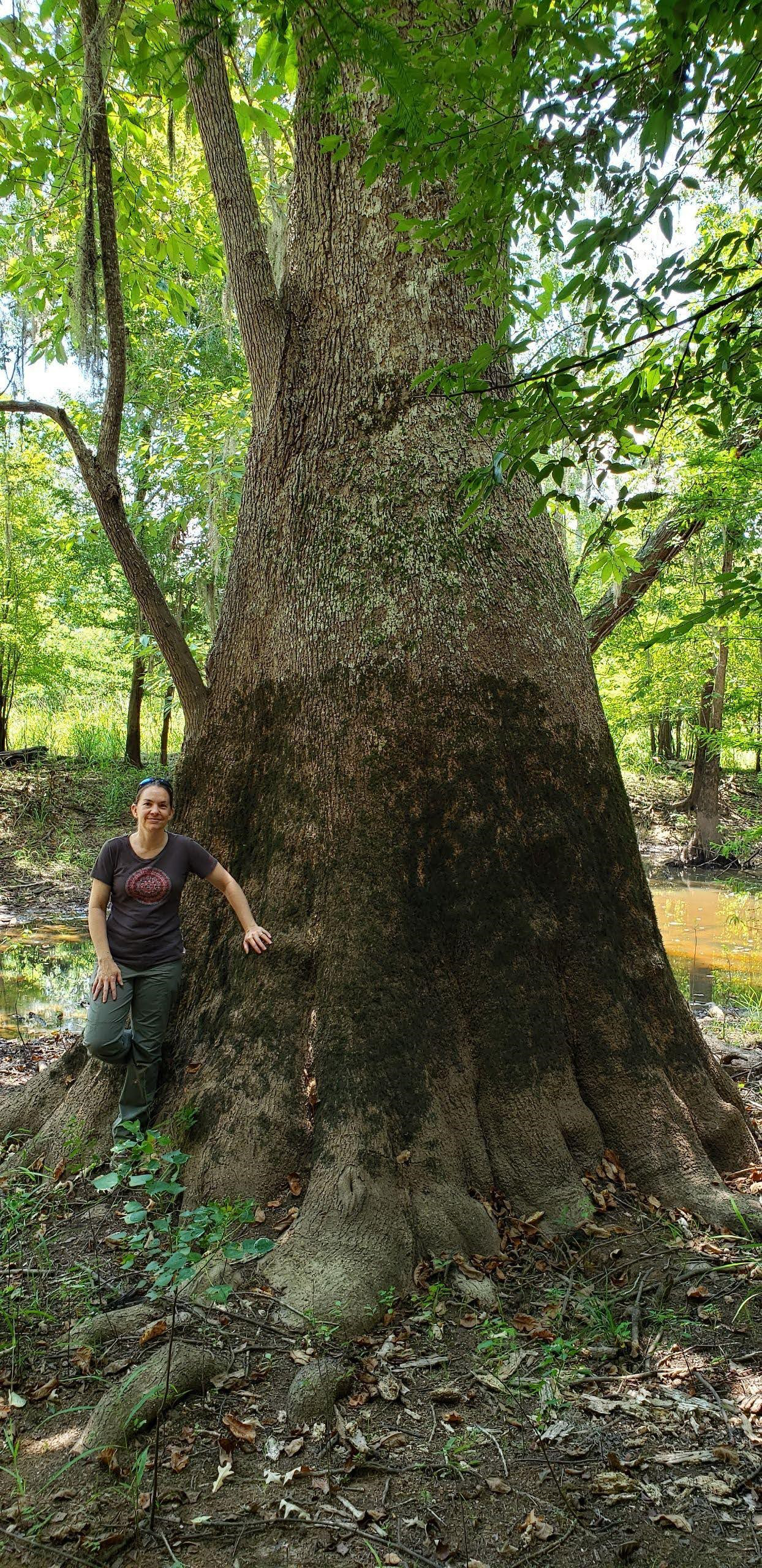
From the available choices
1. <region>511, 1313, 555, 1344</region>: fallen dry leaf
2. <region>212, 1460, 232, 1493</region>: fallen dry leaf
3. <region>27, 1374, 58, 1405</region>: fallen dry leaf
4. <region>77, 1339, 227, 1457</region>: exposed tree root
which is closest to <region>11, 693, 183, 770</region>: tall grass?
<region>27, 1374, 58, 1405</region>: fallen dry leaf

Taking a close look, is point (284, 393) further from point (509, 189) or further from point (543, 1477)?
point (543, 1477)

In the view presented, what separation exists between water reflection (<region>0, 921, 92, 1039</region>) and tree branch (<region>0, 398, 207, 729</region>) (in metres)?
4.08

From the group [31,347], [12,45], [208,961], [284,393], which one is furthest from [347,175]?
[208,961]

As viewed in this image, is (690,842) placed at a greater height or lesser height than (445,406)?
lesser

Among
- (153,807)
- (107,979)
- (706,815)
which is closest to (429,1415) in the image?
(107,979)

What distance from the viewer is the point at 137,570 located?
4660 mm

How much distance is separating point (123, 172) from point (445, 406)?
148 inches

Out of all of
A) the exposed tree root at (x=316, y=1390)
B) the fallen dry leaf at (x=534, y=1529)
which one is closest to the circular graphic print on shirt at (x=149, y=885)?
the exposed tree root at (x=316, y=1390)

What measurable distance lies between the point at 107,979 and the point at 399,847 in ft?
4.65

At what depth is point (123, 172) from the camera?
238 inches

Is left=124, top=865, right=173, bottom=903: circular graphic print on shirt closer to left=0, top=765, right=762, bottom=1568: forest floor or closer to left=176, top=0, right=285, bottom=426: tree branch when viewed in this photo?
left=0, top=765, right=762, bottom=1568: forest floor

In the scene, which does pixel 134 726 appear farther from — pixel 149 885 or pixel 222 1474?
pixel 222 1474

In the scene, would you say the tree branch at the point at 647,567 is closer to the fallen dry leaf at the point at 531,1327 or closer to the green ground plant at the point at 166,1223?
the green ground plant at the point at 166,1223

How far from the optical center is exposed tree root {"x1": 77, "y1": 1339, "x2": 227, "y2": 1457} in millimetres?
2426
